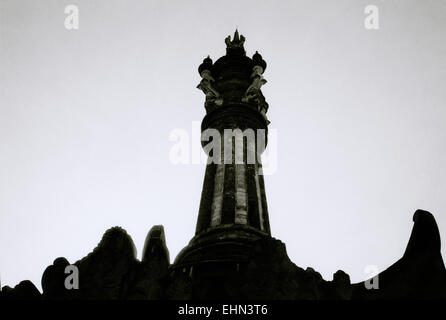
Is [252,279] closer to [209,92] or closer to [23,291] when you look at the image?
[23,291]

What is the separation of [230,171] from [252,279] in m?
4.59

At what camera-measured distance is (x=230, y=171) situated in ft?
32.6

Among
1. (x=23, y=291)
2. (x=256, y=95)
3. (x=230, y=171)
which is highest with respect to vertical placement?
(x=256, y=95)

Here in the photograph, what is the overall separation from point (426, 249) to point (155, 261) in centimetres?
276

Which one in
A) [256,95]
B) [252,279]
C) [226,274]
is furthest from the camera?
[256,95]

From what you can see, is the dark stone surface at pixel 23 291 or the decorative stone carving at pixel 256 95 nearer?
the dark stone surface at pixel 23 291

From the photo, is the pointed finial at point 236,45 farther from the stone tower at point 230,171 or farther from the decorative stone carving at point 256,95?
the decorative stone carving at point 256,95

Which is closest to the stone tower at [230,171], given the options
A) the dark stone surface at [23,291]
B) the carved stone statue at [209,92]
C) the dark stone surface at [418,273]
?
the carved stone statue at [209,92]

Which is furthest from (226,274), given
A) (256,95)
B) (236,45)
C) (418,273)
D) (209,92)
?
(236,45)

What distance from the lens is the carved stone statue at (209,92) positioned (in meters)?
11.8

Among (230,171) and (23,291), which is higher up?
(230,171)

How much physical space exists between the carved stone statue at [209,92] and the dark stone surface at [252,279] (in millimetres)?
6233
